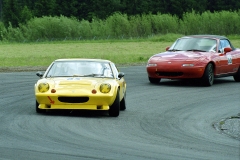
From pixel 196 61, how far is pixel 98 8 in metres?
115

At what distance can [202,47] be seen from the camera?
2312cm

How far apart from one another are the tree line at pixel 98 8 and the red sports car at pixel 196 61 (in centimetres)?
11011

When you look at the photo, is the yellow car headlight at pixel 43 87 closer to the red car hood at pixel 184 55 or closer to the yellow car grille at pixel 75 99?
the yellow car grille at pixel 75 99

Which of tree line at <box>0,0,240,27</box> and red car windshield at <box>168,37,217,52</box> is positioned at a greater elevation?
red car windshield at <box>168,37,217,52</box>

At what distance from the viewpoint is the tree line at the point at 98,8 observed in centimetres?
13550

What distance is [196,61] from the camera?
21.9 meters

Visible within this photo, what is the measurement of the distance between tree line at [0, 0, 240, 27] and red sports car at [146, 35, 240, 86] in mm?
110113

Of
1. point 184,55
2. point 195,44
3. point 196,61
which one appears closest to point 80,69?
point 196,61

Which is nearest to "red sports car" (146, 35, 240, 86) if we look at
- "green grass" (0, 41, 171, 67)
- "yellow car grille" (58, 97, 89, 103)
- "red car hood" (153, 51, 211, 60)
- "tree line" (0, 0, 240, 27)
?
"red car hood" (153, 51, 211, 60)

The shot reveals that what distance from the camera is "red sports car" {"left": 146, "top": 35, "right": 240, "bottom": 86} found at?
21.9 metres

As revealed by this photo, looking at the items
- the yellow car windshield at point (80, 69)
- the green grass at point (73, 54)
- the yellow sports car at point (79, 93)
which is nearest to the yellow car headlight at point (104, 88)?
the yellow sports car at point (79, 93)

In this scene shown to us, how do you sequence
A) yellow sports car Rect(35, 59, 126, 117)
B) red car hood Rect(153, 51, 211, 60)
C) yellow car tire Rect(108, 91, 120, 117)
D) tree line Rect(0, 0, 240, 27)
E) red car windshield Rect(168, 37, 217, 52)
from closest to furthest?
yellow sports car Rect(35, 59, 126, 117)
yellow car tire Rect(108, 91, 120, 117)
red car hood Rect(153, 51, 211, 60)
red car windshield Rect(168, 37, 217, 52)
tree line Rect(0, 0, 240, 27)

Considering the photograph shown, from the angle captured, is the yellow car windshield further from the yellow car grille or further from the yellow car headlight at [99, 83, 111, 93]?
the yellow car grille

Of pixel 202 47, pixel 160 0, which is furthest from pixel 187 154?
pixel 160 0
